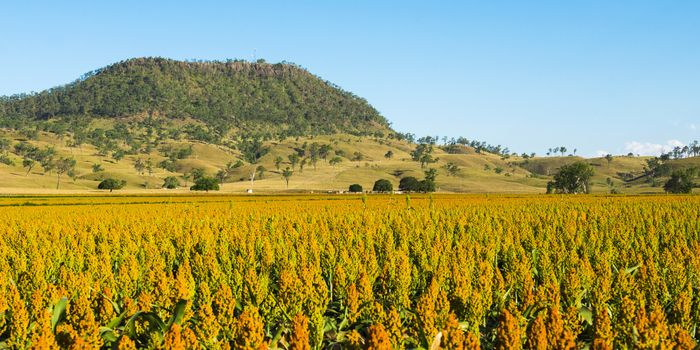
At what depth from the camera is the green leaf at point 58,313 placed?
7164 mm

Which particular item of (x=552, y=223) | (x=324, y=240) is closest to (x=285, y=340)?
(x=324, y=240)

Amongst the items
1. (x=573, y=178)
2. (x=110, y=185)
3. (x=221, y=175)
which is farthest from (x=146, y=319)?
(x=221, y=175)

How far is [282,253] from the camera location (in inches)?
538

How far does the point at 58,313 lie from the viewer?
285 inches

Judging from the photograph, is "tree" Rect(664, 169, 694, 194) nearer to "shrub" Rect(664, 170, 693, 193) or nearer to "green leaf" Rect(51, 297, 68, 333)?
"shrub" Rect(664, 170, 693, 193)

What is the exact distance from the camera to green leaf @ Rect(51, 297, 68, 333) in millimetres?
7164

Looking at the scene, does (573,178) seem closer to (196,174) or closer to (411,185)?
(411,185)

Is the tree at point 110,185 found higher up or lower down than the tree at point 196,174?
lower down

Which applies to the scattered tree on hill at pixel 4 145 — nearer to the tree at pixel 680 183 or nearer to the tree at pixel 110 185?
the tree at pixel 110 185

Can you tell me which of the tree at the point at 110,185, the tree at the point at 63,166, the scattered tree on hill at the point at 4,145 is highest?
the scattered tree on hill at the point at 4,145

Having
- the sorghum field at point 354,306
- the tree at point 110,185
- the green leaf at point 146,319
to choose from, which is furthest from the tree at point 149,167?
the green leaf at point 146,319

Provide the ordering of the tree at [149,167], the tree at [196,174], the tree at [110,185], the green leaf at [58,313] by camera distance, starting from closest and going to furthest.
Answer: the green leaf at [58,313] < the tree at [110,185] < the tree at [196,174] < the tree at [149,167]

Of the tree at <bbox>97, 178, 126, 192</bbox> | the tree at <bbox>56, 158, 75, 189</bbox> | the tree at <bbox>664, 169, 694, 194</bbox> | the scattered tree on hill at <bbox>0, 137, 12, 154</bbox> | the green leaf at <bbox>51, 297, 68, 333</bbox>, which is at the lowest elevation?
the green leaf at <bbox>51, 297, 68, 333</bbox>

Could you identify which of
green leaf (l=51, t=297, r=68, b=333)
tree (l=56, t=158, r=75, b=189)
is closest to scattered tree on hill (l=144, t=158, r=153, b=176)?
tree (l=56, t=158, r=75, b=189)
